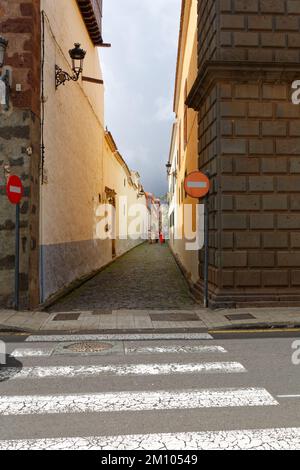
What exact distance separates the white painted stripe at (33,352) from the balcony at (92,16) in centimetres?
1374

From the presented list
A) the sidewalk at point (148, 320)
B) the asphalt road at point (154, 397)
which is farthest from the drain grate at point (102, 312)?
the asphalt road at point (154, 397)

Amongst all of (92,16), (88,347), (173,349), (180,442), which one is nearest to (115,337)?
(88,347)

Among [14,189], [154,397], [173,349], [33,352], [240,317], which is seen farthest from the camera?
[14,189]

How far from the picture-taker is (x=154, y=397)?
4.98 m

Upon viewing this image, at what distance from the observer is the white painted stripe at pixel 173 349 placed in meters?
7.02

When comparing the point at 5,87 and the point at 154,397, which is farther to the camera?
the point at 5,87

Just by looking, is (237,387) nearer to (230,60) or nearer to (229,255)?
(229,255)

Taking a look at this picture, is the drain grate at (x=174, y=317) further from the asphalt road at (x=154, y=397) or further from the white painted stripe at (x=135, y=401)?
the white painted stripe at (x=135, y=401)

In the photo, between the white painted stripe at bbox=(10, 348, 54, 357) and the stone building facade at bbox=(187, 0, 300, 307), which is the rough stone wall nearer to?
the white painted stripe at bbox=(10, 348, 54, 357)

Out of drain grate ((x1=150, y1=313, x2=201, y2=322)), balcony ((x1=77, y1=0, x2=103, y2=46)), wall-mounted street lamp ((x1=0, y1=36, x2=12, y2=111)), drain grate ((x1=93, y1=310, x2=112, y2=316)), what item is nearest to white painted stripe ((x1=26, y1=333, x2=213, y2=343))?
drain grate ((x1=150, y1=313, x2=201, y2=322))

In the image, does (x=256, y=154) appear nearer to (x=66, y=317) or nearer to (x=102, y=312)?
(x=102, y=312)

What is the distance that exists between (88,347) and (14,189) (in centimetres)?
414

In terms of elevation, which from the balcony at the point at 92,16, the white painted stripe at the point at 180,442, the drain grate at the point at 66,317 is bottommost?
the drain grate at the point at 66,317

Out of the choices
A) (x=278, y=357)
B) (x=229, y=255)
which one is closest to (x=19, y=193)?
(x=229, y=255)
